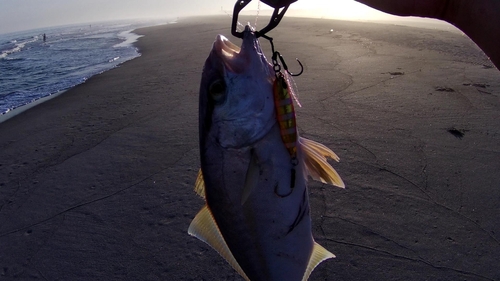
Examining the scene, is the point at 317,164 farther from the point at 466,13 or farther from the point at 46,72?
the point at 46,72

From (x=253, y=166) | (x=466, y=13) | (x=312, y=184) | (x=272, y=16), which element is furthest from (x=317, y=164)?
(x=312, y=184)

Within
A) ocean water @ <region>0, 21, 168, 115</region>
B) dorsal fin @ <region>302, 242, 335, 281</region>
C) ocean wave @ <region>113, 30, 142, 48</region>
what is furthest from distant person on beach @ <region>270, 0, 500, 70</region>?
ocean wave @ <region>113, 30, 142, 48</region>

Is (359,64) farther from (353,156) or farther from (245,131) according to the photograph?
(245,131)

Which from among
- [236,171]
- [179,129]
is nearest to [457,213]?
[236,171]

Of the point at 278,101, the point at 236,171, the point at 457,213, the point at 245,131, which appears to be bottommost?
the point at 457,213

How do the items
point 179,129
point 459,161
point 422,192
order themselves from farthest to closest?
1. point 179,129
2. point 459,161
3. point 422,192

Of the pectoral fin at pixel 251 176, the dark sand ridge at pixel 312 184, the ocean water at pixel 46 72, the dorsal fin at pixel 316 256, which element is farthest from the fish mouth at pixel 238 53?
the ocean water at pixel 46 72
